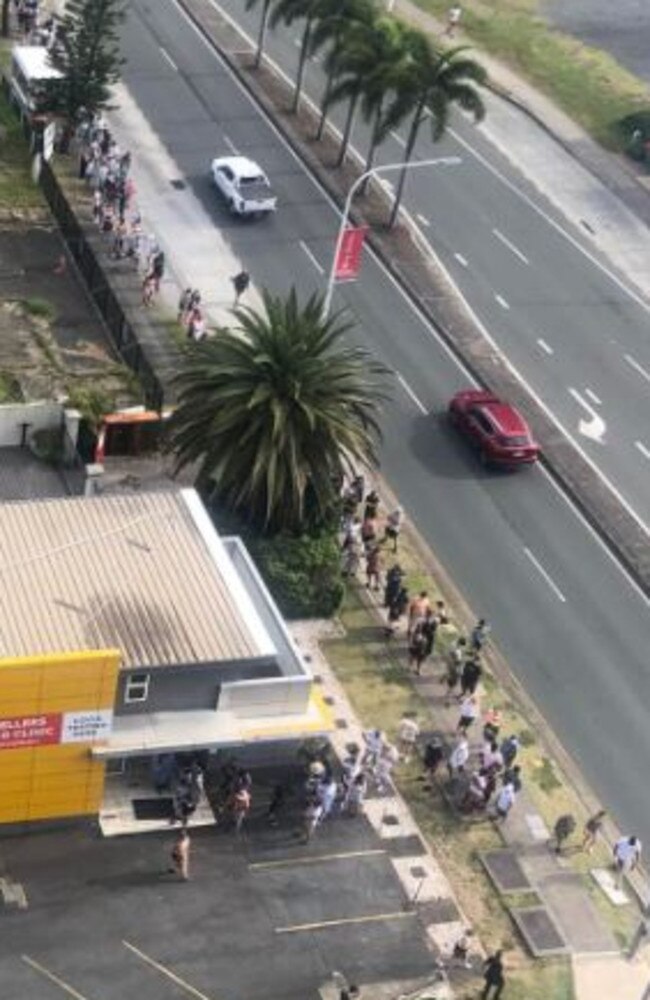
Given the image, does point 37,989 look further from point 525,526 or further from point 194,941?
point 525,526

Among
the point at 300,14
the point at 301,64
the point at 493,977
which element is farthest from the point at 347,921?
the point at 301,64

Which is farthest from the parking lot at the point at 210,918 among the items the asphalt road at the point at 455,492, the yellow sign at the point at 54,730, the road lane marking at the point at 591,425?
the road lane marking at the point at 591,425

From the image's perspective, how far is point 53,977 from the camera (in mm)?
34812

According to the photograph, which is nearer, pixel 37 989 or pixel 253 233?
pixel 37 989

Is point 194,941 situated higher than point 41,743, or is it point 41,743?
point 41,743

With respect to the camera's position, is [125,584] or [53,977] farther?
[125,584]

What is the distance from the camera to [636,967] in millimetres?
37969

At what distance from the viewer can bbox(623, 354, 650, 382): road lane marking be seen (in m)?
62.7

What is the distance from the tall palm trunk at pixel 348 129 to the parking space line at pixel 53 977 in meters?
43.8

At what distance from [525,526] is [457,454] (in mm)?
4312

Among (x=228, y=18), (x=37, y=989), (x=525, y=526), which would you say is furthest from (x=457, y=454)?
(x=228, y=18)

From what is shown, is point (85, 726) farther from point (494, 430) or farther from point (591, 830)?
point (494, 430)

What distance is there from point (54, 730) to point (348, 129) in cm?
4176

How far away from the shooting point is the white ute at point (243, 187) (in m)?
68.5
